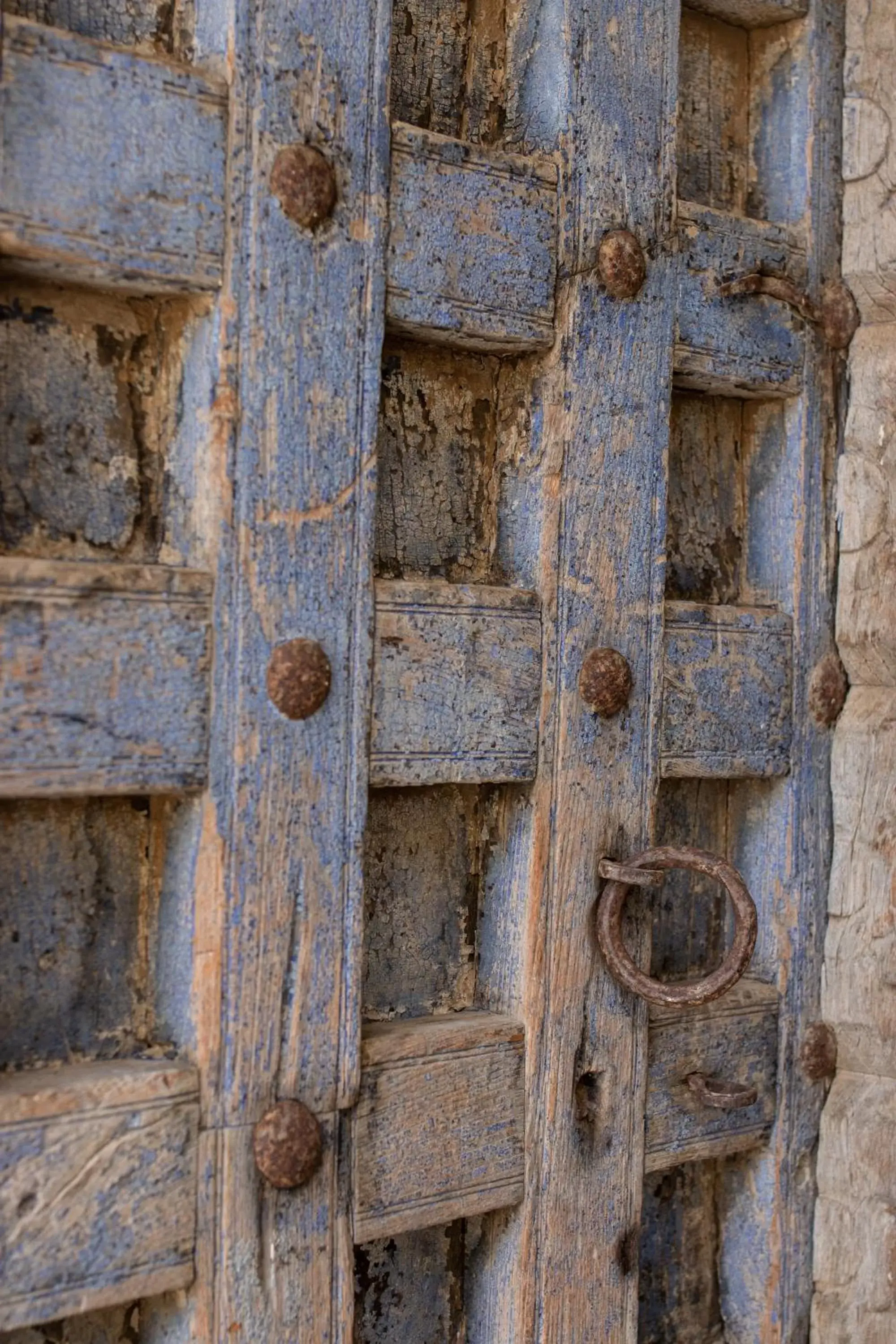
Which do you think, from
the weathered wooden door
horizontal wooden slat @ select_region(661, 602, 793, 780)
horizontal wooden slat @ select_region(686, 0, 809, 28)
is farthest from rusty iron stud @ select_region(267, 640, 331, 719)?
horizontal wooden slat @ select_region(686, 0, 809, 28)

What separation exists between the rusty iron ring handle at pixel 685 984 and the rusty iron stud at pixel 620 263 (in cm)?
74

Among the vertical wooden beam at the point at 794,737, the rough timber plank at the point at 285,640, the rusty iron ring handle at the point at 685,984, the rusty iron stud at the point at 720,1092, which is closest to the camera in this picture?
the rough timber plank at the point at 285,640

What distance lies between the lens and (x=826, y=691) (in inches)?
82.2

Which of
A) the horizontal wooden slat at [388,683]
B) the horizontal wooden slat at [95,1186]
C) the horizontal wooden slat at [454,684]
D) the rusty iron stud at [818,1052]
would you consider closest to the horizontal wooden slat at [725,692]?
the horizontal wooden slat at [388,683]

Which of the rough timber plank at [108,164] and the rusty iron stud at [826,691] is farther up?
the rough timber plank at [108,164]

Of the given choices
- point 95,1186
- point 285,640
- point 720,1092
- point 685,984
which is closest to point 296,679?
point 285,640

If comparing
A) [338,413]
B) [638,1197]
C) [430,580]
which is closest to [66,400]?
[338,413]

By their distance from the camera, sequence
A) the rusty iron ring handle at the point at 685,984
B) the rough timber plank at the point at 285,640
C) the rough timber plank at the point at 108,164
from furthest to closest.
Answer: the rusty iron ring handle at the point at 685,984 < the rough timber plank at the point at 285,640 < the rough timber plank at the point at 108,164

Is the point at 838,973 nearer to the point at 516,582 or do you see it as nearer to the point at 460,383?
the point at 516,582

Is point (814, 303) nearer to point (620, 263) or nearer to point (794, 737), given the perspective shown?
point (620, 263)

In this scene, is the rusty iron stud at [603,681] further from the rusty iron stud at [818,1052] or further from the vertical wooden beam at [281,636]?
the rusty iron stud at [818,1052]

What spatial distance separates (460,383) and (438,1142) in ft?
3.14

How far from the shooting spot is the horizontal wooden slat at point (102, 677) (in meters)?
1.33

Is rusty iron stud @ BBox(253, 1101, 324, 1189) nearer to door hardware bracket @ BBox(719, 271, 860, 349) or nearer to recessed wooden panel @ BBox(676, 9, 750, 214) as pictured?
door hardware bracket @ BBox(719, 271, 860, 349)
